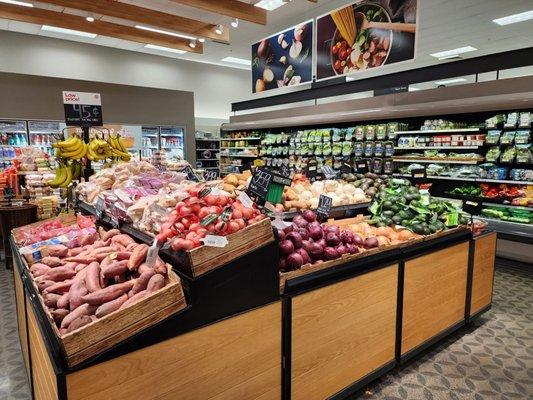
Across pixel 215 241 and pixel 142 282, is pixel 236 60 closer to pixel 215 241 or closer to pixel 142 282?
pixel 215 241

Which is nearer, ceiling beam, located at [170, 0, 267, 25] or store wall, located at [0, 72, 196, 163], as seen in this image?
ceiling beam, located at [170, 0, 267, 25]

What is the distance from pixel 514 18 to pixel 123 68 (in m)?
10.2

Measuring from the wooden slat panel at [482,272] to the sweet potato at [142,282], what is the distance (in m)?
2.92

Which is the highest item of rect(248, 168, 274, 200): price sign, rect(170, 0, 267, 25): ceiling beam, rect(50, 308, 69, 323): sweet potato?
rect(170, 0, 267, 25): ceiling beam

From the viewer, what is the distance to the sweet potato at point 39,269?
2.01m

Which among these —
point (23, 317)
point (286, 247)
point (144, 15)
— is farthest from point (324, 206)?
point (144, 15)

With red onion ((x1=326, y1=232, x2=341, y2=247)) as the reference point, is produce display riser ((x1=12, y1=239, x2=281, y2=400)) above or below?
below

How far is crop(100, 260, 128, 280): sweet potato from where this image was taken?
5.77ft

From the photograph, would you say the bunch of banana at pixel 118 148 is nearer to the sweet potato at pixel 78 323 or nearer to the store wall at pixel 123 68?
the sweet potato at pixel 78 323

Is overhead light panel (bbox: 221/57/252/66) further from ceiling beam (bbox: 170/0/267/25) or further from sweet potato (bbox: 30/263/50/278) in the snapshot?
sweet potato (bbox: 30/263/50/278)

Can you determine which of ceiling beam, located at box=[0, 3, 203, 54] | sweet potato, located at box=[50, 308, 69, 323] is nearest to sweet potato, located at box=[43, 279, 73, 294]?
sweet potato, located at box=[50, 308, 69, 323]

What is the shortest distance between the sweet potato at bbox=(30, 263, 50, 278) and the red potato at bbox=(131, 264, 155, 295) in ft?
2.29

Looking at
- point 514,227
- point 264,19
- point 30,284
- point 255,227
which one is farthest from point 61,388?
point 264,19

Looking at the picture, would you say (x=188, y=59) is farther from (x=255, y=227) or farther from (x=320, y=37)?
(x=255, y=227)
